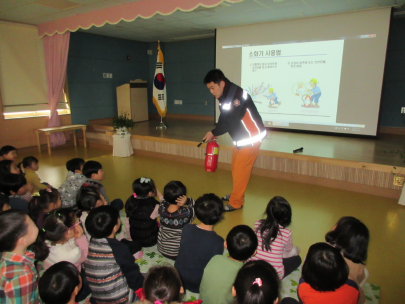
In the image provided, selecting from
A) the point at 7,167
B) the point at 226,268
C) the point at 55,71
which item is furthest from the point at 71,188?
the point at 55,71

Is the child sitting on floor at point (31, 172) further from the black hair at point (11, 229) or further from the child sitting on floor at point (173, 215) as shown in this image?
the black hair at point (11, 229)

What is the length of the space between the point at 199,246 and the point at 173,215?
42cm

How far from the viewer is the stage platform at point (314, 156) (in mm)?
3525

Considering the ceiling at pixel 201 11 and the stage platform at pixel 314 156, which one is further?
the ceiling at pixel 201 11

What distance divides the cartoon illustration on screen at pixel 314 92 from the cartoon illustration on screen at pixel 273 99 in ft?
2.14

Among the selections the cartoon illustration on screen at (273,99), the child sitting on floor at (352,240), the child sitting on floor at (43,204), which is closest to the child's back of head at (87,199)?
the child sitting on floor at (43,204)

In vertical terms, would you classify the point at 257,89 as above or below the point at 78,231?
above

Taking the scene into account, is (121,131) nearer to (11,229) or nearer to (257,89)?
(257,89)

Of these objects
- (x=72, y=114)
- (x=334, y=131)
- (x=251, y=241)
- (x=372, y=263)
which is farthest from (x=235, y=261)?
(x=72, y=114)

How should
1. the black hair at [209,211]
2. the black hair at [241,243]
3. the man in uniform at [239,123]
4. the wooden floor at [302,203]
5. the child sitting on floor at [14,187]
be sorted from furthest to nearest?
the man in uniform at [239,123] → the child sitting on floor at [14,187] → the wooden floor at [302,203] → the black hair at [209,211] → the black hair at [241,243]

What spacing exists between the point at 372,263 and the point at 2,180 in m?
3.00

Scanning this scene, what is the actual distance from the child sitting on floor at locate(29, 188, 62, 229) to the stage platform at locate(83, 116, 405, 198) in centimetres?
295

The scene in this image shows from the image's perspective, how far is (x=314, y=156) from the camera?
3889 mm

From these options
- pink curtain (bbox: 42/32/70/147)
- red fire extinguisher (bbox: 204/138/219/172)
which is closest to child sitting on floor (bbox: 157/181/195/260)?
red fire extinguisher (bbox: 204/138/219/172)
